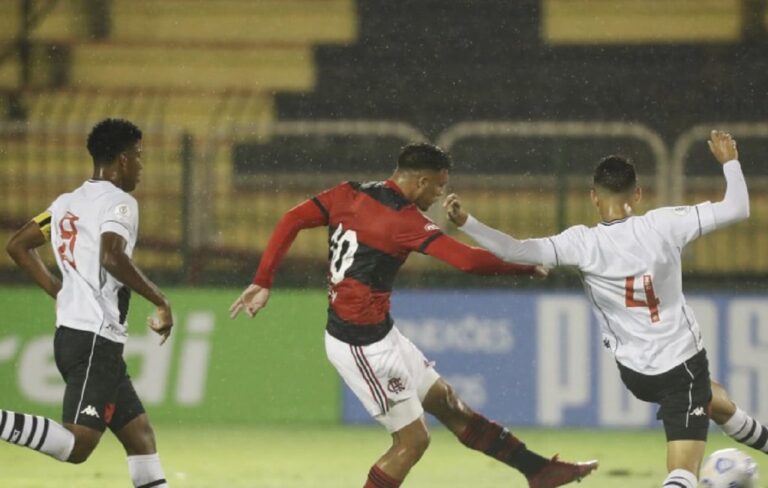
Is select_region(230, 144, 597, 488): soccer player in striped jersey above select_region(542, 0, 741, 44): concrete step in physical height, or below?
below

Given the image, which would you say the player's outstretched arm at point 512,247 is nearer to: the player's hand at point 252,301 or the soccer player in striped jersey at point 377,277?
the soccer player in striped jersey at point 377,277

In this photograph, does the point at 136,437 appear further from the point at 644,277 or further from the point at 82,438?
the point at 644,277

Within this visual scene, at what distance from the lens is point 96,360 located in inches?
253

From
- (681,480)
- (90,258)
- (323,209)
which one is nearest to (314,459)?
(323,209)

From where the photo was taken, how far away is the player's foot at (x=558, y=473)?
23.3 ft

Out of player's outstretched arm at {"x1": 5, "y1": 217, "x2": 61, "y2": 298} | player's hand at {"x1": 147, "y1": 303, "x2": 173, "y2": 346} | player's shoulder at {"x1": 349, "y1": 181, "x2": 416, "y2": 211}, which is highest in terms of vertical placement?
player's shoulder at {"x1": 349, "y1": 181, "x2": 416, "y2": 211}

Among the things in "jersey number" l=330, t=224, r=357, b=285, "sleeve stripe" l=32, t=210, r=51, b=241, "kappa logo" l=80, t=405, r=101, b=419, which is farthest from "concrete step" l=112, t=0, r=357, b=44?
"kappa logo" l=80, t=405, r=101, b=419

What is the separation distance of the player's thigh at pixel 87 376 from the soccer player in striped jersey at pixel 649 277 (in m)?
1.51

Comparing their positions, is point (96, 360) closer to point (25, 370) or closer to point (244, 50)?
point (25, 370)

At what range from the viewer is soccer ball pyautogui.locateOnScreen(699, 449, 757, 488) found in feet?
20.9

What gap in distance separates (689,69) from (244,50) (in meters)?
4.12

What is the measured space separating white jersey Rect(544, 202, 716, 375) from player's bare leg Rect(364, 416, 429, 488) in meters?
0.88

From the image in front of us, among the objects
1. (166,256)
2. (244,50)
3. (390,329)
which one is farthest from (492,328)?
(244,50)

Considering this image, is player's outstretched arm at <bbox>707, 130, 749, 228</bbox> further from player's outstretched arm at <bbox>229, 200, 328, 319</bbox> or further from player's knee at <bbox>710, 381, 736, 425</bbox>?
player's outstretched arm at <bbox>229, 200, 328, 319</bbox>
